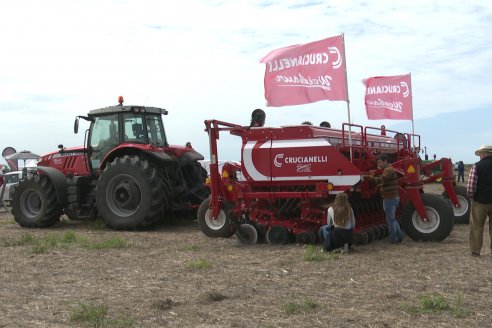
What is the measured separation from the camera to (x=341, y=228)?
801 cm

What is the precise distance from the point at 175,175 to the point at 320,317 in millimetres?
7534

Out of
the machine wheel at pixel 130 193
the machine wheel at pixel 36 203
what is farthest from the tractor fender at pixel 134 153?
the machine wheel at pixel 36 203

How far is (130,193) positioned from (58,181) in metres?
2.16

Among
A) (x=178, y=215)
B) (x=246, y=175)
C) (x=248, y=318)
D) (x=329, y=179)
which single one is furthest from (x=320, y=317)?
(x=178, y=215)

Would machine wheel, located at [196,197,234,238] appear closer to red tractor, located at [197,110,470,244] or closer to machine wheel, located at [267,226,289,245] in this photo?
red tractor, located at [197,110,470,244]

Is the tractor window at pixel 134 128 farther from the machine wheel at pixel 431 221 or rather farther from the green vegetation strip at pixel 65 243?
the machine wheel at pixel 431 221

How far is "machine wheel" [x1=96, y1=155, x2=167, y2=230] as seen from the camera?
36.2 feet

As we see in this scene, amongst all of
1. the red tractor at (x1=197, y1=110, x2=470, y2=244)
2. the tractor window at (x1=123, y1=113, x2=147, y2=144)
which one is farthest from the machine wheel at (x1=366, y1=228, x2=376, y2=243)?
the tractor window at (x1=123, y1=113, x2=147, y2=144)

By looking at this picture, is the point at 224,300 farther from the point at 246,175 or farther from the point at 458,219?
the point at 458,219

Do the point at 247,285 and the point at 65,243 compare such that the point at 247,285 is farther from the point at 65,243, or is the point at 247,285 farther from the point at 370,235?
the point at 65,243

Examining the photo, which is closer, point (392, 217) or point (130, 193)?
point (392, 217)

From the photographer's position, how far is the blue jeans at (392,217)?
28.3 ft

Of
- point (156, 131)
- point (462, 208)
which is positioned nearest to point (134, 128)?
point (156, 131)

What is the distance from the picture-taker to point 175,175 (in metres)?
11.9
